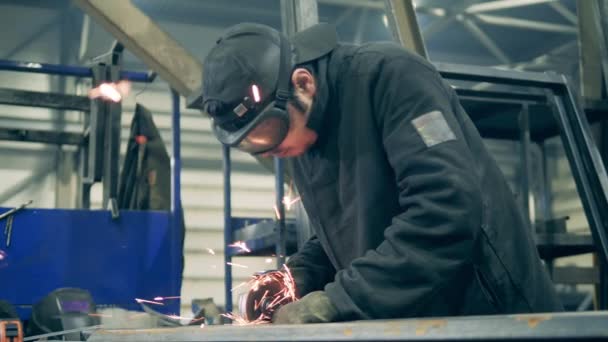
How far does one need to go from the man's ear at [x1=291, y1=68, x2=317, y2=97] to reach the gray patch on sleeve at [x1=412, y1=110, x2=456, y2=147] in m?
0.26

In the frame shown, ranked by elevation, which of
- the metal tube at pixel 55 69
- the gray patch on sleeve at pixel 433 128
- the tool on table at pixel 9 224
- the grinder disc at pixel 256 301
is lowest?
the grinder disc at pixel 256 301

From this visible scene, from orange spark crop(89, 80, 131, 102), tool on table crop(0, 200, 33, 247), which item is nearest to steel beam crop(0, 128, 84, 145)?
orange spark crop(89, 80, 131, 102)

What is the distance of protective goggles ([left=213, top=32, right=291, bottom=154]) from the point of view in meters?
1.62

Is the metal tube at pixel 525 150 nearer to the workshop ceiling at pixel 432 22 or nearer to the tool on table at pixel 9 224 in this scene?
the tool on table at pixel 9 224

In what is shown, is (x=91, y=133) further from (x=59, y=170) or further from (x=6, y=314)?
(x=59, y=170)

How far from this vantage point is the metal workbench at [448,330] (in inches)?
35.2

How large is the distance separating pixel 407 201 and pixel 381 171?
0.16 metres

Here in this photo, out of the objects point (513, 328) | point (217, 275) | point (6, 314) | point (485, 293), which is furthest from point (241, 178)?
point (513, 328)

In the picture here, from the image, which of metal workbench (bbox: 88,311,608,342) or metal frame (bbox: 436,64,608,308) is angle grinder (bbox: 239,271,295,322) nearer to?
metal workbench (bbox: 88,311,608,342)

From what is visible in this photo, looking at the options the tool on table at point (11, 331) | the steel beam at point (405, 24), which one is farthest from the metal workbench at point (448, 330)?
the steel beam at point (405, 24)

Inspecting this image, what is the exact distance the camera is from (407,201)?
4.83 ft

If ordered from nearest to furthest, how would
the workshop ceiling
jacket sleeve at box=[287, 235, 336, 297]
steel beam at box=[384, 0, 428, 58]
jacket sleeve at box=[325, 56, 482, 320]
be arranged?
1. jacket sleeve at box=[325, 56, 482, 320]
2. jacket sleeve at box=[287, 235, 336, 297]
3. steel beam at box=[384, 0, 428, 58]
4. the workshop ceiling

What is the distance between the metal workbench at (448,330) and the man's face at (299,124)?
1.88 ft

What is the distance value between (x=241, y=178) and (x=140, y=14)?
5581 mm
